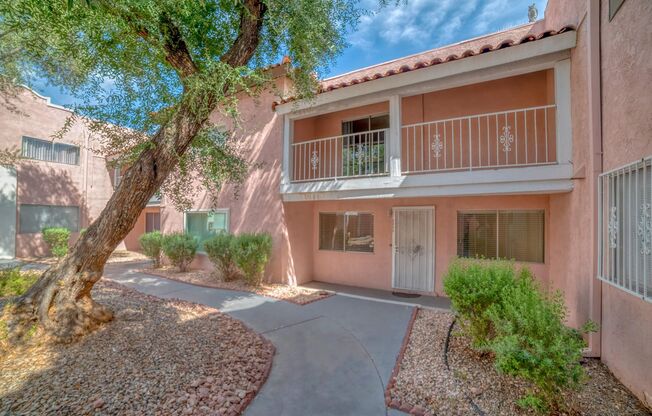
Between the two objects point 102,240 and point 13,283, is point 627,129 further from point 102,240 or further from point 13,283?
point 13,283

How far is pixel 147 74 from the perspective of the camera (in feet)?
18.1

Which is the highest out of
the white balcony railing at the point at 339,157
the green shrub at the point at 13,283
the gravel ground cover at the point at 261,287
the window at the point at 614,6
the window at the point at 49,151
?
the window at the point at 49,151

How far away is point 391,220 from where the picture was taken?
8.41m

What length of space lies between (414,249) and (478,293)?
13.1ft

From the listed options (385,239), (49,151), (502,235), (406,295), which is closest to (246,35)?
(385,239)

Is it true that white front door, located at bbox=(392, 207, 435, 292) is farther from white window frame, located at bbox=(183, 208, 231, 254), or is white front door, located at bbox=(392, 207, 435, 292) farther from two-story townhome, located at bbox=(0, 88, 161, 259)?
two-story townhome, located at bbox=(0, 88, 161, 259)

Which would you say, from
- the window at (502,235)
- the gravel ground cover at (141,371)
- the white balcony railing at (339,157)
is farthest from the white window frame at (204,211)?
the window at (502,235)

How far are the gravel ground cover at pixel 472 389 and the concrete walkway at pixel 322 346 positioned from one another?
28 cm

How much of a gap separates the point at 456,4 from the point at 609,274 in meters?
7.78

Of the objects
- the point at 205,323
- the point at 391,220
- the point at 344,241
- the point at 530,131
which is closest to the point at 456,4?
the point at 530,131

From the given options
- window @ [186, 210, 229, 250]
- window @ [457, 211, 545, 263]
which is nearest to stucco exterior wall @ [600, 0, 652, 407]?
window @ [457, 211, 545, 263]

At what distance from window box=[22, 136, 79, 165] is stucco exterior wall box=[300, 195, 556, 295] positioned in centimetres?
1531

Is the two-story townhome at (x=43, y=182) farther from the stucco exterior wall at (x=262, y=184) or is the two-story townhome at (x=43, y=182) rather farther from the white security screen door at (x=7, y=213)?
the stucco exterior wall at (x=262, y=184)

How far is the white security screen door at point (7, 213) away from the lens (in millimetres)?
13969
